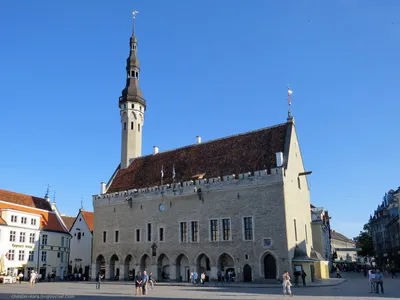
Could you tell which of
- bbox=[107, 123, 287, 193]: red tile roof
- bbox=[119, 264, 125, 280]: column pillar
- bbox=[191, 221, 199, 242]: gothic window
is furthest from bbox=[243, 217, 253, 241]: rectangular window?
bbox=[119, 264, 125, 280]: column pillar

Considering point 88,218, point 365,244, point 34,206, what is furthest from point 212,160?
point 365,244

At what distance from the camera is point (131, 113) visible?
151 ft

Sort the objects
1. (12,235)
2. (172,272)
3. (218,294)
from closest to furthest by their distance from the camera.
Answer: (218,294), (172,272), (12,235)

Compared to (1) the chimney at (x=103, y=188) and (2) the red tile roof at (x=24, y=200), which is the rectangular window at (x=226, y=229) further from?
(2) the red tile roof at (x=24, y=200)

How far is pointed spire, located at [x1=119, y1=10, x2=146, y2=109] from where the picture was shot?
46.5 meters

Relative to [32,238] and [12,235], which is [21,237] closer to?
[12,235]

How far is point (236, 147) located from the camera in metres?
36.7

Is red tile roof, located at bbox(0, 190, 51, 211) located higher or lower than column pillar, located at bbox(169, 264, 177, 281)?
higher

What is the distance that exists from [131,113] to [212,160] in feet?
44.7

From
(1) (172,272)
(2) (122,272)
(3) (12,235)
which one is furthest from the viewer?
(3) (12,235)

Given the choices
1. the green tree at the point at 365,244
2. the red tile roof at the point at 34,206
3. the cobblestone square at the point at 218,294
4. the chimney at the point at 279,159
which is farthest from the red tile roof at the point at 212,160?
the green tree at the point at 365,244

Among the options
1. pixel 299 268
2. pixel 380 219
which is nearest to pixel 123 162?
pixel 299 268

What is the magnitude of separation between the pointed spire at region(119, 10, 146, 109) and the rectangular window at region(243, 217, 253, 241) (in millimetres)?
21446

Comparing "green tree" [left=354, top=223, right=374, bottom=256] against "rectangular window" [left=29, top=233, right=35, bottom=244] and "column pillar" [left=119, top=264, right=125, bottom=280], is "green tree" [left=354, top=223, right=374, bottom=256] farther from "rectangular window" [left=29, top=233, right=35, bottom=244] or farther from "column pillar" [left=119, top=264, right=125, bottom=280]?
"rectangular window" [left=29, top=233, right=35, bottom=244]
